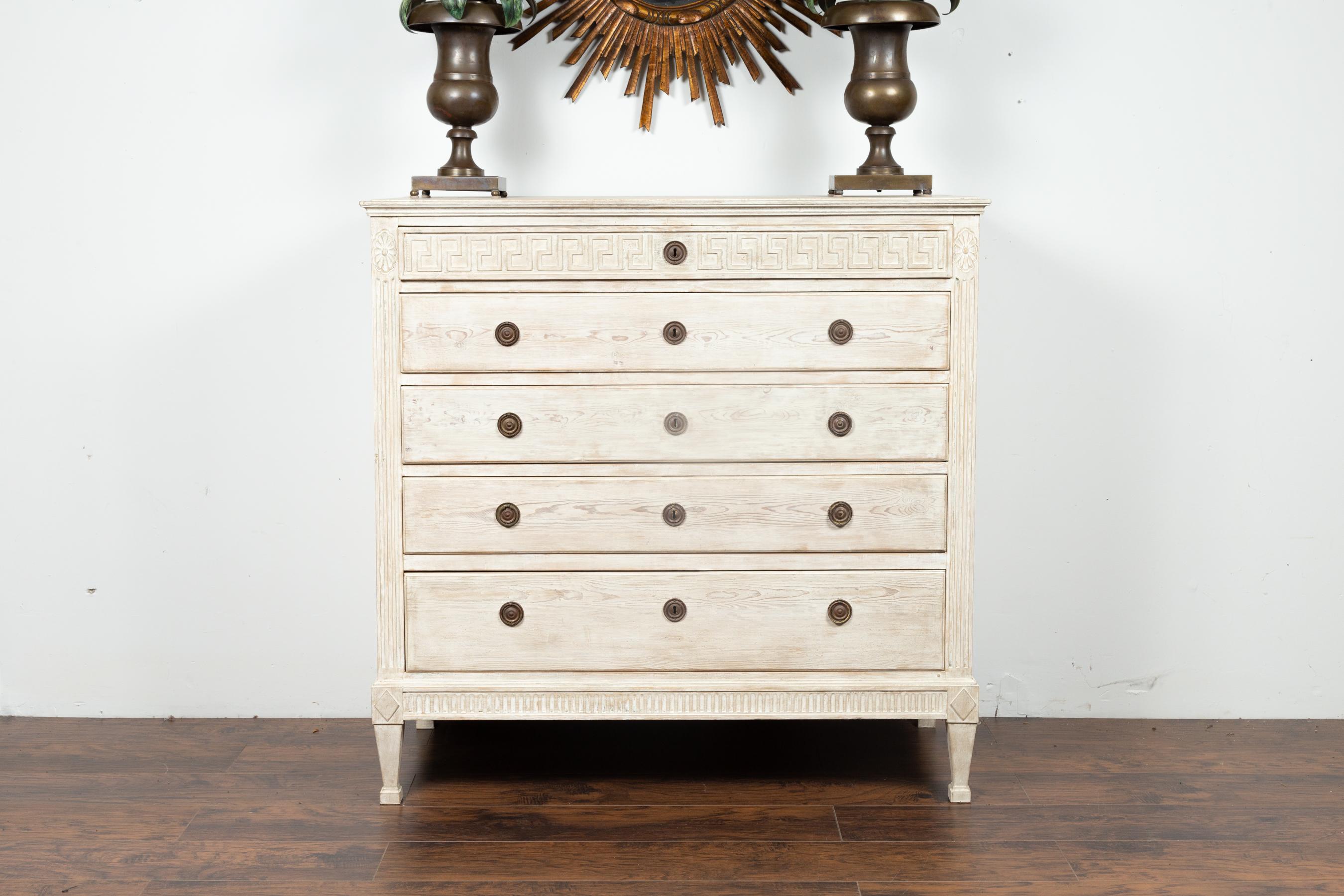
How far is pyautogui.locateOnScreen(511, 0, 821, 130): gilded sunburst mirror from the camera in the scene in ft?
9.09

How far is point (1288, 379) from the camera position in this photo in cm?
287

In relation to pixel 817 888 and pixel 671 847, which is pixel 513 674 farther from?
pixel 817 888

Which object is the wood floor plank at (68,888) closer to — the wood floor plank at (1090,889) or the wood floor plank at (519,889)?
the wood floor plank at (519,889)

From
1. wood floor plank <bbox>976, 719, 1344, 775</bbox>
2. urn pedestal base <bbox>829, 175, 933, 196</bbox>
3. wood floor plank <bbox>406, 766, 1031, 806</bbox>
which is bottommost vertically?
wood floor plank <bbox>406, 766, 1031, 806</bbox>

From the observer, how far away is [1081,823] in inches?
91.9

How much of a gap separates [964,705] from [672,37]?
5.71 feet

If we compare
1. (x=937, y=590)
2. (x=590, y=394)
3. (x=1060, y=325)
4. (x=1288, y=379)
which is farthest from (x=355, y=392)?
(x=1288, y=379)

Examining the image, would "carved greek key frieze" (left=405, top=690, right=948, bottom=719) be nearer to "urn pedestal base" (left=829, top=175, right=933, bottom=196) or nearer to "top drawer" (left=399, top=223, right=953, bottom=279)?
"top drawer" (left=399, top=223, right=953, bottom=279)

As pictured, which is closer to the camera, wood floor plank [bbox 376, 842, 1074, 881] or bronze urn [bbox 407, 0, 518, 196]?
wood floor plank [bbox 376, 842, 1074, 881]

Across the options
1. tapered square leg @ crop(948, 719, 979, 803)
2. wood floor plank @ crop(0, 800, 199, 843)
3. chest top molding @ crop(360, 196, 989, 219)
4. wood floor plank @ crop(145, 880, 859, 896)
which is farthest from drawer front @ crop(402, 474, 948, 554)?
wood floor plank @ crop(0, 800, 199, 843)

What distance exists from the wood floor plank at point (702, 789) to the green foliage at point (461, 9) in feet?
5.57

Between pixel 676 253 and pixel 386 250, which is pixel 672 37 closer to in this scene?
pixel 676 253

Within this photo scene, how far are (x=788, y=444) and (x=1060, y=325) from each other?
0.98 metres

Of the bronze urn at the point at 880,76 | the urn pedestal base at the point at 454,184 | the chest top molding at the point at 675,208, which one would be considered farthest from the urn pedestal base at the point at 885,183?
the urn pedestal base at the point at 454,184
